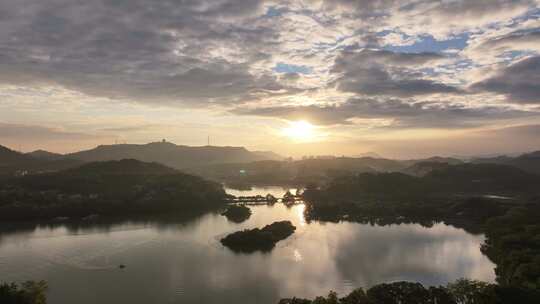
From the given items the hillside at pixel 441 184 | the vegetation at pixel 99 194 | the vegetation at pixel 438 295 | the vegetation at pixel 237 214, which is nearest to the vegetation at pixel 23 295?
the vegetation at pixel 438 295

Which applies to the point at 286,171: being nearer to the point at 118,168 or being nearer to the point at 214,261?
the point at 118,168

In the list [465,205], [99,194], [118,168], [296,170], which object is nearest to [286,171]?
[296,170]

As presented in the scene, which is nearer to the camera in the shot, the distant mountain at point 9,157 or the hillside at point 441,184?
the hillside at point 441,184

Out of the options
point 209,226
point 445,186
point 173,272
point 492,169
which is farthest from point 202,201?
point 492,169

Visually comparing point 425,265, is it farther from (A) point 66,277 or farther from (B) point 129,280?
(A) point 66,277

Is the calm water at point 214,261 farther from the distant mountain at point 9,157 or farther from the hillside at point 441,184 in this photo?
the distant mountain at point 9,157

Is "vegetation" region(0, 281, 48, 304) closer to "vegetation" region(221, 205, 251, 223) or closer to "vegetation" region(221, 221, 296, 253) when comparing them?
"vegetation" region(221, 221, 296, 253)
